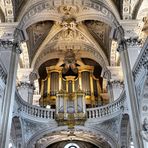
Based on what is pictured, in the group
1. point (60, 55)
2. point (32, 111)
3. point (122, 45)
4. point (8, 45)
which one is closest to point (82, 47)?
point (60, 55)

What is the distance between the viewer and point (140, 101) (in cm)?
1205

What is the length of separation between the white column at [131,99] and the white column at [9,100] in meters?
5.18

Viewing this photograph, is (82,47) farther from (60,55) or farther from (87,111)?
(87,111)

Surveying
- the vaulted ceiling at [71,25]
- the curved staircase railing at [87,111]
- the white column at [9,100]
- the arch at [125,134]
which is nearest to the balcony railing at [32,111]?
the curved staircase railing at [87,111]

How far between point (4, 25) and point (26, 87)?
15.9 ft

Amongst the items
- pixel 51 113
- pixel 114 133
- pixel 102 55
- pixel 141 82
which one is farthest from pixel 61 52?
pixel 141 82

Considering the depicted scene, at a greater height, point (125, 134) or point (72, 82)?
point (72, 82)

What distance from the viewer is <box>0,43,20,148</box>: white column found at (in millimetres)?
11164

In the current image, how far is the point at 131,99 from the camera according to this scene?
40.4 ft

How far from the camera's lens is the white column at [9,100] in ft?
36.6

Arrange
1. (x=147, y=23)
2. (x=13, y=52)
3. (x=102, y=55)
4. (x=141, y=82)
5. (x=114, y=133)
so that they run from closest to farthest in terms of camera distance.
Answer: (x=141, y=82), (x=13, y=52), (x=114, y=133), (x=147, y=23), (x=102, y=55)

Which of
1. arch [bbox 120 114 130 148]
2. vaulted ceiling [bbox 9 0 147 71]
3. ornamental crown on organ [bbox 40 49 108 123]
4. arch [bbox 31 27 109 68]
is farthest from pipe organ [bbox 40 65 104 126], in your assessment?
arch [bbox 120 114 130 148]

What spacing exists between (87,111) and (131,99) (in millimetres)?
4037

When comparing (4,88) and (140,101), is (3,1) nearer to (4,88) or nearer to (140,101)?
(4,88)
